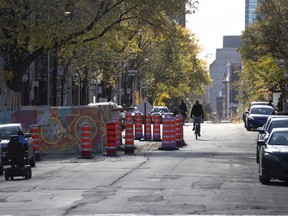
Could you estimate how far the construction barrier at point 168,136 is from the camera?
3812cm

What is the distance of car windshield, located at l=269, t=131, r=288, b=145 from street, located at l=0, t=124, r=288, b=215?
94cm

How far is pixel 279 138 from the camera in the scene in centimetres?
2331

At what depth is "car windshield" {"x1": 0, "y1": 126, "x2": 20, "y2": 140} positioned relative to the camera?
103ft

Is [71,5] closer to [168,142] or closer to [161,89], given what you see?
[168,142]

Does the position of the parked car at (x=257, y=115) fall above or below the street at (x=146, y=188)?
above

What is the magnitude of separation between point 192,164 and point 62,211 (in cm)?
1329

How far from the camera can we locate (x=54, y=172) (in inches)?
1077

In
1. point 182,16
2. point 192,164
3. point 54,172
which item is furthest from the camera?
point 182,16

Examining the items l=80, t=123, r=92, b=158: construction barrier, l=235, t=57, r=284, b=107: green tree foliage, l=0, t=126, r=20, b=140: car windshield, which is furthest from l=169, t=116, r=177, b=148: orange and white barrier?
l=235, t=57, r=284, b=107: green tree foliage

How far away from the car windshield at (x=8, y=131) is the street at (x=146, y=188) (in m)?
1.32

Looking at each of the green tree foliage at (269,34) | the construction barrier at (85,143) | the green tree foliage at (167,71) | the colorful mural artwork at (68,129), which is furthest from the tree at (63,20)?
the green tree foliage at (167,71)

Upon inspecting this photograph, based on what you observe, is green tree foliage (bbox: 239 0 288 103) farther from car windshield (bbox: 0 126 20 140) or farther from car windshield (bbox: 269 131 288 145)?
car windshield (bbox: 269 131 288 145)

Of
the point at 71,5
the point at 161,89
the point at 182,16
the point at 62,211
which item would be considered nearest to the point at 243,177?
the point at 62,211

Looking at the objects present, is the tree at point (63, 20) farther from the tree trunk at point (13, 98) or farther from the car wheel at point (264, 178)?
the car wheel at point (264, 178)
